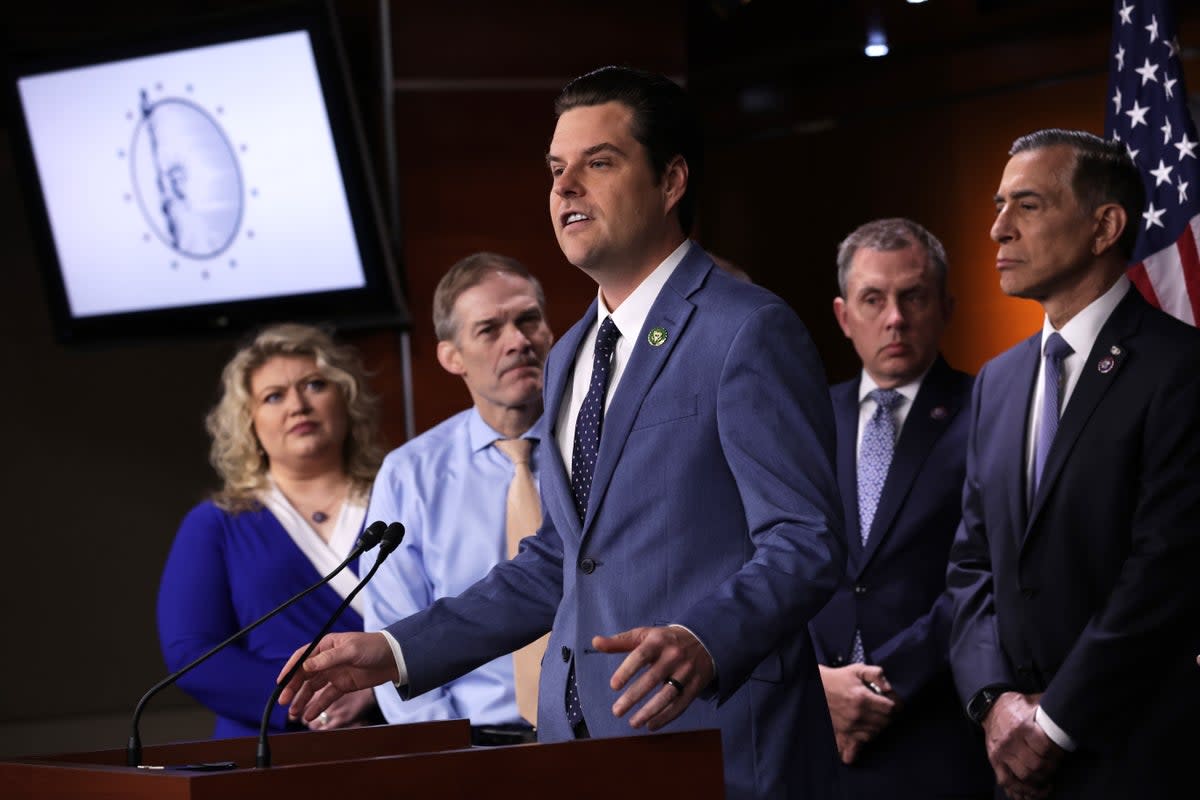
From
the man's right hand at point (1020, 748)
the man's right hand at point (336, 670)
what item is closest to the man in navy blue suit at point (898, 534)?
the man's right hand at point (1020, 748)

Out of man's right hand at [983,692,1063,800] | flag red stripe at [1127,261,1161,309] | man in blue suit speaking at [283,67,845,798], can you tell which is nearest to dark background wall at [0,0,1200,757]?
flag red stripe at [1127,261,1161,309]

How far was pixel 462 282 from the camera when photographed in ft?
11.7

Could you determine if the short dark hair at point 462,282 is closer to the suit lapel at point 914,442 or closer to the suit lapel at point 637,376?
the suit lapel at point 914,442

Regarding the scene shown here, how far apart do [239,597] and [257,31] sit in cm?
205

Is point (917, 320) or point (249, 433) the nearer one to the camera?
point (917, 320)

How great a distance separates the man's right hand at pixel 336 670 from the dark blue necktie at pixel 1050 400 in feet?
4.45

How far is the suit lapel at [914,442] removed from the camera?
3.25 meters

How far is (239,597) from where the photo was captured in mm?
3691

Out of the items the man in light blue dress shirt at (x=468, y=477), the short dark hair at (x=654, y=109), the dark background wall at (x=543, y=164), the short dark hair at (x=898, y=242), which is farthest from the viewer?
the dark background wall at (x=543, y=164)

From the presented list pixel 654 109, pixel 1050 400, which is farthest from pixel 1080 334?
pixel 654 109

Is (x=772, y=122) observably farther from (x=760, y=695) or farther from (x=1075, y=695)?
(x=760, y=695)

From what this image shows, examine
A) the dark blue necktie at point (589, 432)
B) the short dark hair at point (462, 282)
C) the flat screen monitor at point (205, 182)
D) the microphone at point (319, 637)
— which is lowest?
the microphone at point (319, 637)

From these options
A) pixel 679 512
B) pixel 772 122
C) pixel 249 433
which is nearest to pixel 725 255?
pixel 772 122

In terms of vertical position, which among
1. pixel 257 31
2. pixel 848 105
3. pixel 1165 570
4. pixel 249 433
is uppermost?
pixel 257 31
